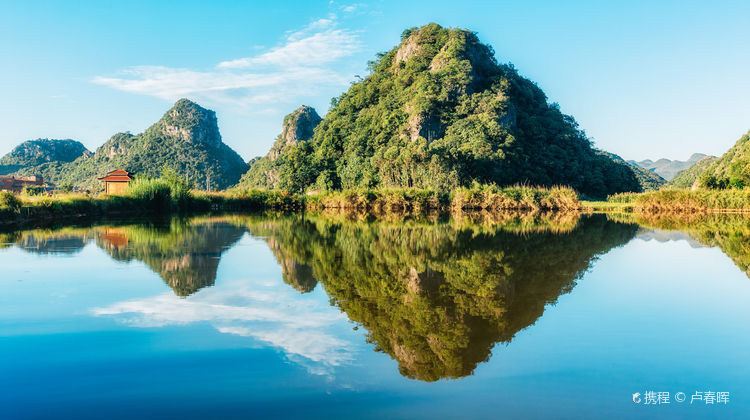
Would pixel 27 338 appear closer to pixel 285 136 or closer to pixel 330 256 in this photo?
pixel 330 256

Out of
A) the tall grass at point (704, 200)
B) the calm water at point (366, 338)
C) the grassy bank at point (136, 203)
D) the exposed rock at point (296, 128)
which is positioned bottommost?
the calm water at point (366, 338)

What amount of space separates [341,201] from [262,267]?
3143 cm

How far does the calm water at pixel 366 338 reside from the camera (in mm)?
3357

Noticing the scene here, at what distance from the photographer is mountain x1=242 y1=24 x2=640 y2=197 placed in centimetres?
5753

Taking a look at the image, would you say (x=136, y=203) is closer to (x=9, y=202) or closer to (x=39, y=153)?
(x=9, y=202)

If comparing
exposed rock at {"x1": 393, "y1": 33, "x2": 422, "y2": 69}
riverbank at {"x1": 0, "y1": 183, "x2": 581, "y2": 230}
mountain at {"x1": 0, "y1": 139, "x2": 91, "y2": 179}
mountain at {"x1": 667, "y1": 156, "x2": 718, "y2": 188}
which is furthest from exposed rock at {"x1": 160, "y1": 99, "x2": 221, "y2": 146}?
mountain at {"x1": 667, "y1": 156, "x2": 718, "y2": 188}

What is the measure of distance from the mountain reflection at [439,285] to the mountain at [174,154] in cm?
11978

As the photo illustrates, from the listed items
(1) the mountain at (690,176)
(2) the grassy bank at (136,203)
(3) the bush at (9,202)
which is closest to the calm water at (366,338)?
(3) the bush at (9,202)

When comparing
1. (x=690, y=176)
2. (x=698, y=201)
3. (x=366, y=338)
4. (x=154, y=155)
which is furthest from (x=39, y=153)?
(x=690, y=176)

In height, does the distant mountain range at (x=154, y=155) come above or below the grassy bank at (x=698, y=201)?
above

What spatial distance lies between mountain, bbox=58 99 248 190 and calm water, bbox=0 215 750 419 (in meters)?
123

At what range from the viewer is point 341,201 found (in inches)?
1585

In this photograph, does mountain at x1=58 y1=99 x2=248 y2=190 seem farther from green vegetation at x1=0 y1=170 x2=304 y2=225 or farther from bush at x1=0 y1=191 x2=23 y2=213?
→ bush at x1=0 y1=191 x2=23 y2=213

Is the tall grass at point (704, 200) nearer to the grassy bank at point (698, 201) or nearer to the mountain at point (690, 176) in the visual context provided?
the grassy bank at point (698, 201)
